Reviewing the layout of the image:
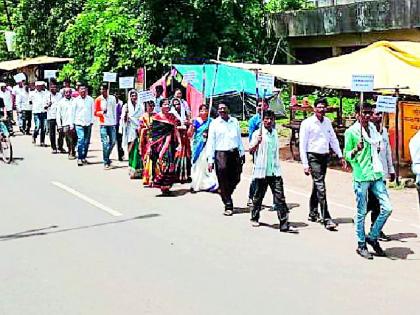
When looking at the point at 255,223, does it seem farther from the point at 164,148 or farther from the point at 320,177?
the point at 164,148

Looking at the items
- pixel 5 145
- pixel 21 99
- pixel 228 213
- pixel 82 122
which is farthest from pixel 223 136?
pixel 21 99

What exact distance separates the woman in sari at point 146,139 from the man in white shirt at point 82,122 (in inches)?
117

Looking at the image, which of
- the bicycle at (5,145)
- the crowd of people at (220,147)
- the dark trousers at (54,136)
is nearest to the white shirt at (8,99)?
the crowd of people at (220,147)

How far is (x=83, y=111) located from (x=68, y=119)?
0.60 m

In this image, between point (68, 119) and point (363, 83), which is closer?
point (363, 83)

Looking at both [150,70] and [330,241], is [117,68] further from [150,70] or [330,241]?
[330,241]

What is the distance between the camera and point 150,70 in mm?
25891

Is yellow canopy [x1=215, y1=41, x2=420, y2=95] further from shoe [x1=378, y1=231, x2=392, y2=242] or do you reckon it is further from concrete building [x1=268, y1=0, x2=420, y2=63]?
concrete building [x1=268, y1=0, x2=420, y2=63]

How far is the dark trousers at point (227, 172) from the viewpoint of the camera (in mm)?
10477

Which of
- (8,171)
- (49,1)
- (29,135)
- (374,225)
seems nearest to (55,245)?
(374,225)

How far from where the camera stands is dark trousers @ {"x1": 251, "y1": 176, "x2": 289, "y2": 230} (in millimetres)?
9203

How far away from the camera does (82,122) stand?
1598 cm

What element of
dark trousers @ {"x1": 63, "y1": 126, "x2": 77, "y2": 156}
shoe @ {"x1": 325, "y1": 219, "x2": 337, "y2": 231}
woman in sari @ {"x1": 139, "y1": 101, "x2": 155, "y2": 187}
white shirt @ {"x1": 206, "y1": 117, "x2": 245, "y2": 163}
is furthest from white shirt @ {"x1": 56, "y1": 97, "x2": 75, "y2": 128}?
shoe @ {"x1": 325, "y1": 219, "x2": 337, "y2": 231}

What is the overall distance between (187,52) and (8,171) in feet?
36.7
